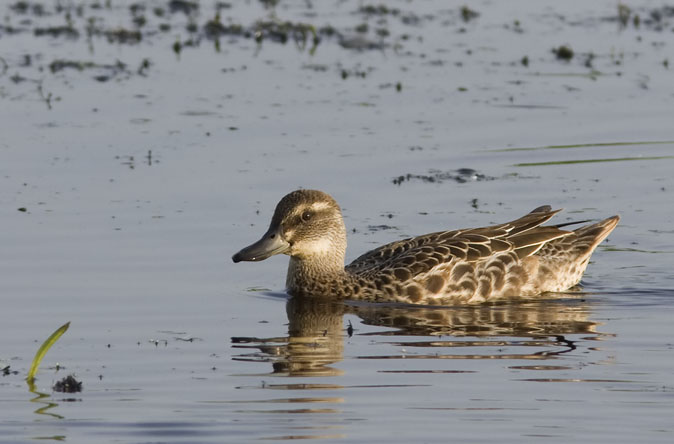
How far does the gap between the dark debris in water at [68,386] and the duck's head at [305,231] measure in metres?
3.19

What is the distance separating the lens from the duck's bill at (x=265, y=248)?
471 inches

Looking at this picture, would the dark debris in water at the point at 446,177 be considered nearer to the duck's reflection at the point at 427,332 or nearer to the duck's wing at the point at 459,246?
the duck's wing at the point at 459,246

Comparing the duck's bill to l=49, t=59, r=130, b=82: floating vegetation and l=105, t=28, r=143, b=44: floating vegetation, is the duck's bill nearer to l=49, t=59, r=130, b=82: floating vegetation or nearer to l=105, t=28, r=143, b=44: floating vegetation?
l=49, t=59, r=130, b=82: floating vegetation

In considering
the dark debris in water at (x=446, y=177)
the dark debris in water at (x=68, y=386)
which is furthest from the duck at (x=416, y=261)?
the dark debris in water at (x=68, y=386)

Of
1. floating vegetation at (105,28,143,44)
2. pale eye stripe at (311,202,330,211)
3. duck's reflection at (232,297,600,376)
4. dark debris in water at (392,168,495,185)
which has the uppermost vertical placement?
floating vegetation at (105,28,143,44)

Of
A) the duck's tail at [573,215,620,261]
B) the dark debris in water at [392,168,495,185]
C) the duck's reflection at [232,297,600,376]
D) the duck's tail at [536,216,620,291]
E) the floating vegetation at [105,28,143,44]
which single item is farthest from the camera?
the floating vegetation at [105,28,143,44]

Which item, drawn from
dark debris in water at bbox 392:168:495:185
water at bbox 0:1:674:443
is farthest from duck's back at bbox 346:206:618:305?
dark debris in water at bbox 392:168:495:185

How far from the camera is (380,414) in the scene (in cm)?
860

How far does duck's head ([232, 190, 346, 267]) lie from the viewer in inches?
480

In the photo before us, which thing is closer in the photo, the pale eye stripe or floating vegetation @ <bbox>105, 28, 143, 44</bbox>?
the pale eye stripe

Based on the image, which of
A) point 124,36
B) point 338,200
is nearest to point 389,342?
point 338,200

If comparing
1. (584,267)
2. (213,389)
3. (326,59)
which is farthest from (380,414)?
(326,59)

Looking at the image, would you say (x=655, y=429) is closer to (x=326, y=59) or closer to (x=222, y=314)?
(x=222, y=314)

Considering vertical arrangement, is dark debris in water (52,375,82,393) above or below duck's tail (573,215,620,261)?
below
